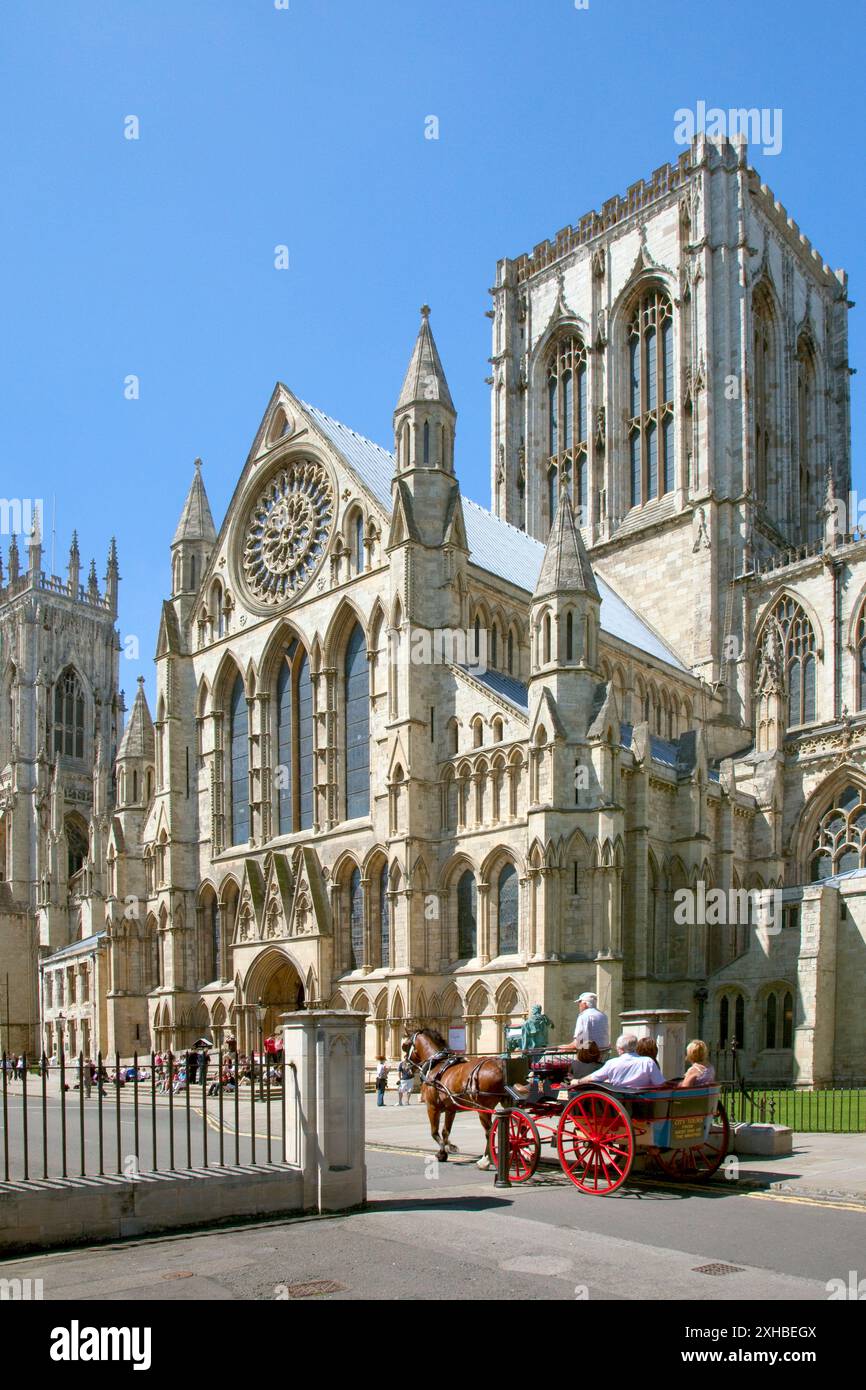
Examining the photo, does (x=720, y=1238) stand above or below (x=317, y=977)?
above

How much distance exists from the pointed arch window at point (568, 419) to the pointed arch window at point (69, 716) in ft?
154

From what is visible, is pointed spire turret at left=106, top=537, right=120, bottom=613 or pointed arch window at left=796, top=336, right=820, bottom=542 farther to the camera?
pointed spire turret at left=106, top=537, right=120, bottom=613

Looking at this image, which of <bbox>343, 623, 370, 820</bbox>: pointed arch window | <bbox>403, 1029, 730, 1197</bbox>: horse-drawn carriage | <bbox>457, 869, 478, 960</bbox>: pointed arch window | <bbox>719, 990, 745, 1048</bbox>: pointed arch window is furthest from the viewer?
<bbox>343, 623, 370, 820</bbox>: pointed arch window

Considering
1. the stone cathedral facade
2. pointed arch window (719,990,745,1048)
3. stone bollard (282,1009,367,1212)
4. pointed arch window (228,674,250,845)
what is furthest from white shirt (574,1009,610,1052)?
pointed arch window (228,674,250,845)

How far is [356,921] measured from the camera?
37438 millimetres

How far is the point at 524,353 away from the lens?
6400cm

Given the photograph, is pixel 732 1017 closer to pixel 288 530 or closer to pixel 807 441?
pixel 288 530

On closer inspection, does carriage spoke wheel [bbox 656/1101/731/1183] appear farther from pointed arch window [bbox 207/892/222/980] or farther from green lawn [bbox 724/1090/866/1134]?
pointed arch window [bbox 207/892/222/980]

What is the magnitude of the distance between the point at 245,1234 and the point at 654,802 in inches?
1008

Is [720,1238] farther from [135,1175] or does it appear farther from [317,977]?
[317,977]

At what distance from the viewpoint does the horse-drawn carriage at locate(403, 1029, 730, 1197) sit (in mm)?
13328

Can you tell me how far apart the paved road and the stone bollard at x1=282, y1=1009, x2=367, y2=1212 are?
1.17 feet

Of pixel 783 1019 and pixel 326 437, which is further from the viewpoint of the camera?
pixel 326 437
